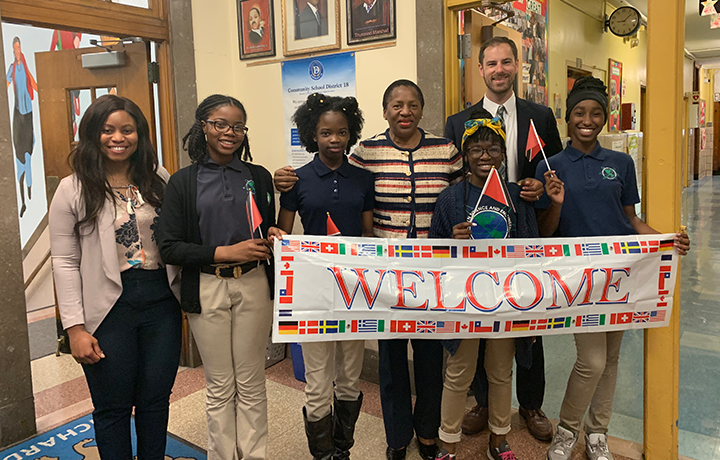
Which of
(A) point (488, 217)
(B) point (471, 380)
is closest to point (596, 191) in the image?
(A) point (488, 217)

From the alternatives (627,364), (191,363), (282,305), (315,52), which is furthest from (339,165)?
(627,364)

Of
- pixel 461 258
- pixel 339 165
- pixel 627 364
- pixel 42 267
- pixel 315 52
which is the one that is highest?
pixel 315 52

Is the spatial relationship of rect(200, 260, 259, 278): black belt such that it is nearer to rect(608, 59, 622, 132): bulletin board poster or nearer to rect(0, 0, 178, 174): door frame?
rect(0, 0, 178, 174): door frame

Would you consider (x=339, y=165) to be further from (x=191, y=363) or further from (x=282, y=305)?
(x=191, y=363)

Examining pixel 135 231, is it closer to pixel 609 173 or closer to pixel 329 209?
pixel 329 209

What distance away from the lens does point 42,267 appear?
194 inches

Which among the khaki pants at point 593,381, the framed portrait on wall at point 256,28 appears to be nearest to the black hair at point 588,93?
the khaki pants at point 593,381

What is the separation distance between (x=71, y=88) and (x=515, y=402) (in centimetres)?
353

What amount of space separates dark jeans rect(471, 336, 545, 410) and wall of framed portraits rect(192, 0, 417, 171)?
152 cm

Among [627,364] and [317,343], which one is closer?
[317,343]

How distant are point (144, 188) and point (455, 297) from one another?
127cm

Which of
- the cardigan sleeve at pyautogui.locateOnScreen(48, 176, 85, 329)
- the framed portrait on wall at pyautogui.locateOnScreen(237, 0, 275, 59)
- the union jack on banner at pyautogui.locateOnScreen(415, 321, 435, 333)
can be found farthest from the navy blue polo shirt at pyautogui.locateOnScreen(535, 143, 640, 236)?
the framed portrait on wall at pyautogui.locateOnScreen(237, 0, 275, 59)

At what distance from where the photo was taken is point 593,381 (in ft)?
7.23

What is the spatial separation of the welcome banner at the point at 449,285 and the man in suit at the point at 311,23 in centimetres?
176
